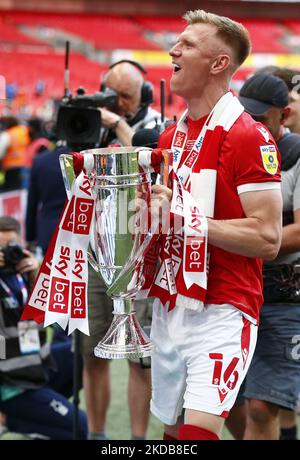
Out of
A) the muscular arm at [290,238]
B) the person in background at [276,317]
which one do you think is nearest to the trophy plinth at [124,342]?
the muscular arm at [290,238]

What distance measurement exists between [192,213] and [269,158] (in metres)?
0.30

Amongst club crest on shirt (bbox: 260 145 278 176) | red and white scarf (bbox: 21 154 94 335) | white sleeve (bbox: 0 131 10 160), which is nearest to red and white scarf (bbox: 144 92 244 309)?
club crest on shirt (bbox: 260 145 278 176)

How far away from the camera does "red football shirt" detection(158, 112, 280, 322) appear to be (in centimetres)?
263

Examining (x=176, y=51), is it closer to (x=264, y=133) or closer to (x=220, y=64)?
(x=220, y=64)

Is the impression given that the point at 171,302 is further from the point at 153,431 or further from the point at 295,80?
the point at 153,431

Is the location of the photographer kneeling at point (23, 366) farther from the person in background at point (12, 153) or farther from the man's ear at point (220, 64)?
the person in background at point (12, 153)

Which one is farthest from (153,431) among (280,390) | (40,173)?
(40,173)

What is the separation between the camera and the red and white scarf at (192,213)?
2.57 m

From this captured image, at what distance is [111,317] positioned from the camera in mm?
4211

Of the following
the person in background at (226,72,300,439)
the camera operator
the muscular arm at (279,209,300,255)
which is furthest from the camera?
the camera operator

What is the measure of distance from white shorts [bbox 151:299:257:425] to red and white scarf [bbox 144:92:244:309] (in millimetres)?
72

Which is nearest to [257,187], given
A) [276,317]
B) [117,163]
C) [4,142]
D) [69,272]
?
[117,163]

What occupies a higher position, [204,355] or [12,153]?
[12,153]

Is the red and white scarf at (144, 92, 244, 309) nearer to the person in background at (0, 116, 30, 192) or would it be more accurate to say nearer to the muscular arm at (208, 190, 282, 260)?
the muscular arm at (208, 190, 282, 260)
